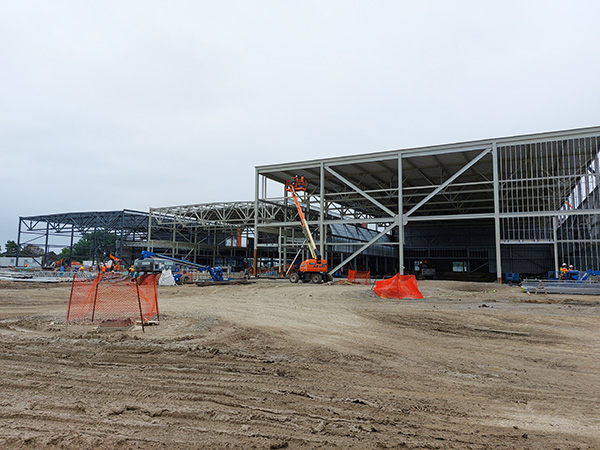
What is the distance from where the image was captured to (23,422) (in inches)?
174

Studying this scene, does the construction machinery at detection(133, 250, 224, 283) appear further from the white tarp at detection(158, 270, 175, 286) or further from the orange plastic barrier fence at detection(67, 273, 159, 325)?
the orange plastic barrier fence at detection(67, 273, 159, 325)

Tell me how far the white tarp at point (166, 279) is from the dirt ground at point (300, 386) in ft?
59.8

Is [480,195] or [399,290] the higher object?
[480,195]

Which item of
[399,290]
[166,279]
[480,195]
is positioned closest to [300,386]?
[399,290]

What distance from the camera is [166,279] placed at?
96.3ft

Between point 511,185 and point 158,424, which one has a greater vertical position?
point 511,185

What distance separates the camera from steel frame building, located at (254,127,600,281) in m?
28.3

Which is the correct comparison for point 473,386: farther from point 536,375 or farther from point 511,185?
point 511,185

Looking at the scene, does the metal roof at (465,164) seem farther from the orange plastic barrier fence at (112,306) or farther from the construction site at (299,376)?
the orange plastic barrier fence at (112,306)

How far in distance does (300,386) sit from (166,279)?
25731mm

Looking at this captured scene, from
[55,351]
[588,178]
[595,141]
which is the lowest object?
[55,351]

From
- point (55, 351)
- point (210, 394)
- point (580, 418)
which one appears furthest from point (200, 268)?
point (580, 418)

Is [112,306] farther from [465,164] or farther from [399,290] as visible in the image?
[465,164]

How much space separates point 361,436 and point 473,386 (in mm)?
2632
